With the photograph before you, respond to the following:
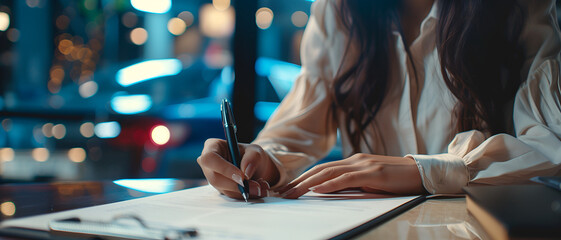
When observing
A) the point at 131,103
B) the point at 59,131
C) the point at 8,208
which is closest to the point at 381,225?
the point at 8,208

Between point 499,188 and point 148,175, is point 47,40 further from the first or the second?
point 499,188

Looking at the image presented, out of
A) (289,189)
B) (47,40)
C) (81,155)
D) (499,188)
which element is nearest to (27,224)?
(289,189)

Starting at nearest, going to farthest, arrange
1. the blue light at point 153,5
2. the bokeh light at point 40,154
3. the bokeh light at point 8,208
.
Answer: the bokeh light at point 8,208 → the bokeh light at point 40,154 → the blue light at point 153,5

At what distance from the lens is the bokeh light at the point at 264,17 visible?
5.38 feet

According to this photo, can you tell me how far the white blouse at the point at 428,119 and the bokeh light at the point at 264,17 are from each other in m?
0.51

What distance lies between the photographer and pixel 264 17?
166 centimetres

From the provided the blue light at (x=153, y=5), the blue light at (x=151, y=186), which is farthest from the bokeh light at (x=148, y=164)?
the blue light at (x=151, y=186)

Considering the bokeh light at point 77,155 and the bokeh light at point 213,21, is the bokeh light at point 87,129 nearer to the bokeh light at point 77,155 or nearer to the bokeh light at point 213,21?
the bokeh light at point 77,155

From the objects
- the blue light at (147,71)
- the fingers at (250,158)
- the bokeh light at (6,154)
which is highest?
the blue light at (147,71)

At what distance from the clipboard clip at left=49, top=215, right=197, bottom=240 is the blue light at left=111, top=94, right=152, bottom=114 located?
1.89 metres

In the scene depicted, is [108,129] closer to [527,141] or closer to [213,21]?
[213,21]

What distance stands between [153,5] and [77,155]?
3.40 ft

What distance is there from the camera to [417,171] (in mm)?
608

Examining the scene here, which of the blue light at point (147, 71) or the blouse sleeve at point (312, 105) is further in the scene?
the blue light at point (147, 71)
